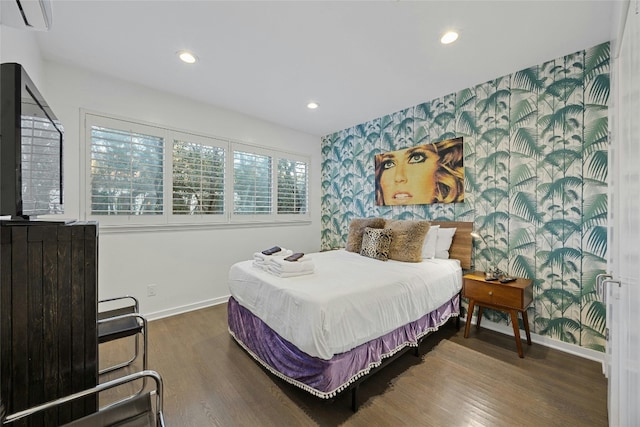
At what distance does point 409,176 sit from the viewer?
3564mm

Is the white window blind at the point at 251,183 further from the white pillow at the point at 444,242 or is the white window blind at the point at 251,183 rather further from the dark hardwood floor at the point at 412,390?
the white pillow at the point at 444,242

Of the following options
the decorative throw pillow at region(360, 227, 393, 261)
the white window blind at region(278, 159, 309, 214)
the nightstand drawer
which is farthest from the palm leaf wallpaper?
the white window blind at region(278, 159, 309, 214)

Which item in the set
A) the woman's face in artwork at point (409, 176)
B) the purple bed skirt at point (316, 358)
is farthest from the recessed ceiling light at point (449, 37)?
the purple bed skirt at point (316, 358)

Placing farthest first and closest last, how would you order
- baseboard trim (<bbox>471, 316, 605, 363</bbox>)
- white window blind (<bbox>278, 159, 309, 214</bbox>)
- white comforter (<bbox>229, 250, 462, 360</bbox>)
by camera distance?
1. white window blind (<bbox>278, 159, 309, 214</bbox>)
2. baseboard trim (<bbox>471, 316, 605, 363</bbox>)
3. white comforter (<bbox>229, 250, 462, 360</bbox>)

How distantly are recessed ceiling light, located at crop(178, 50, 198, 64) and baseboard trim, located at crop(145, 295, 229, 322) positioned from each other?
276 cm

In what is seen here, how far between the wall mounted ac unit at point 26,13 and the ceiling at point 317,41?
1.34 meters

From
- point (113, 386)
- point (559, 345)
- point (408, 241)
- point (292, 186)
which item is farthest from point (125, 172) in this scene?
point (559, 345)

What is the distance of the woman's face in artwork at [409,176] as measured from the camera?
3365mm

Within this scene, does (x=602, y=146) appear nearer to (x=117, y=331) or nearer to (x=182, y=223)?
(x=117, y=331)

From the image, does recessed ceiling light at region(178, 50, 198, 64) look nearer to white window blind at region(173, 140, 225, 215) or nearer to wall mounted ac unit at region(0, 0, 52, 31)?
white window blind at region(173, 140, 225, 215)

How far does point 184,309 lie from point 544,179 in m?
4.23

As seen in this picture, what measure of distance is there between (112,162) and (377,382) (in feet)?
10.9

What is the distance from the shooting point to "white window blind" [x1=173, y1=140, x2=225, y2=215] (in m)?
3.28

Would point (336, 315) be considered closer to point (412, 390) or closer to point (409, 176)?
point (412, 390)
